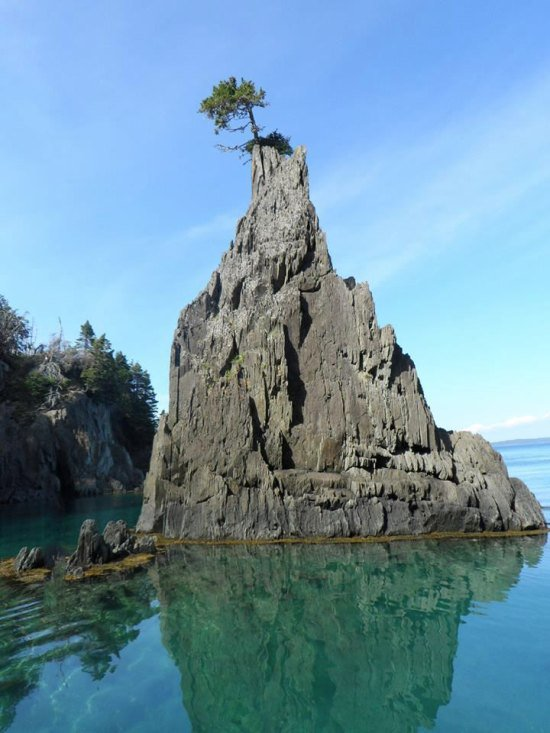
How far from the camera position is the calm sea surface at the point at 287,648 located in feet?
35.9

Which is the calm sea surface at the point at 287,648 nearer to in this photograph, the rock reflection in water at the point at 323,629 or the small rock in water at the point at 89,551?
the rock reflection in water at the point at 323,629

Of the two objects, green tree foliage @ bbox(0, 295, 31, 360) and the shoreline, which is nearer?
the shoreline

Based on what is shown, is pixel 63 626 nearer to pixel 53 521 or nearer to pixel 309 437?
pixel 309 437

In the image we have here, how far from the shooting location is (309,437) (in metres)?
33.5

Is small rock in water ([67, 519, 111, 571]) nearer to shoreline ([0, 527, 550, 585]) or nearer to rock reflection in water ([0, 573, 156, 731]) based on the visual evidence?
Result: shoreline ([0, 527, 550, 585])

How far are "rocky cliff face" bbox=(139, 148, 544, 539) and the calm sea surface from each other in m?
6.02

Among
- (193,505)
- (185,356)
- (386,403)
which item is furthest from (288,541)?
(185,356)

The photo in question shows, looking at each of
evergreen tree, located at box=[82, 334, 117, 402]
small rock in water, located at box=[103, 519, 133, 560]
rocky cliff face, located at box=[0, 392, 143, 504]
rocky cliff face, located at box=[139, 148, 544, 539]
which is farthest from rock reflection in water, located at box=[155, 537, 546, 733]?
evergreen tree, located at box=[82, 334, 117, 402]

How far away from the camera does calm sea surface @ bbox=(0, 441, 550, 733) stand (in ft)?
35.9

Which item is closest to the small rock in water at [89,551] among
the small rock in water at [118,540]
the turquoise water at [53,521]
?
the small rock in water at [118,540]

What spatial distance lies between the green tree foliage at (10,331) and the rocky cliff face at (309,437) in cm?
4048

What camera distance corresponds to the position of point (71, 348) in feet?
265

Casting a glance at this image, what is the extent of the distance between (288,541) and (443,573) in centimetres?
971

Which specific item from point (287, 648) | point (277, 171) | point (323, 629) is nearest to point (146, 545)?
point (323, 629)
